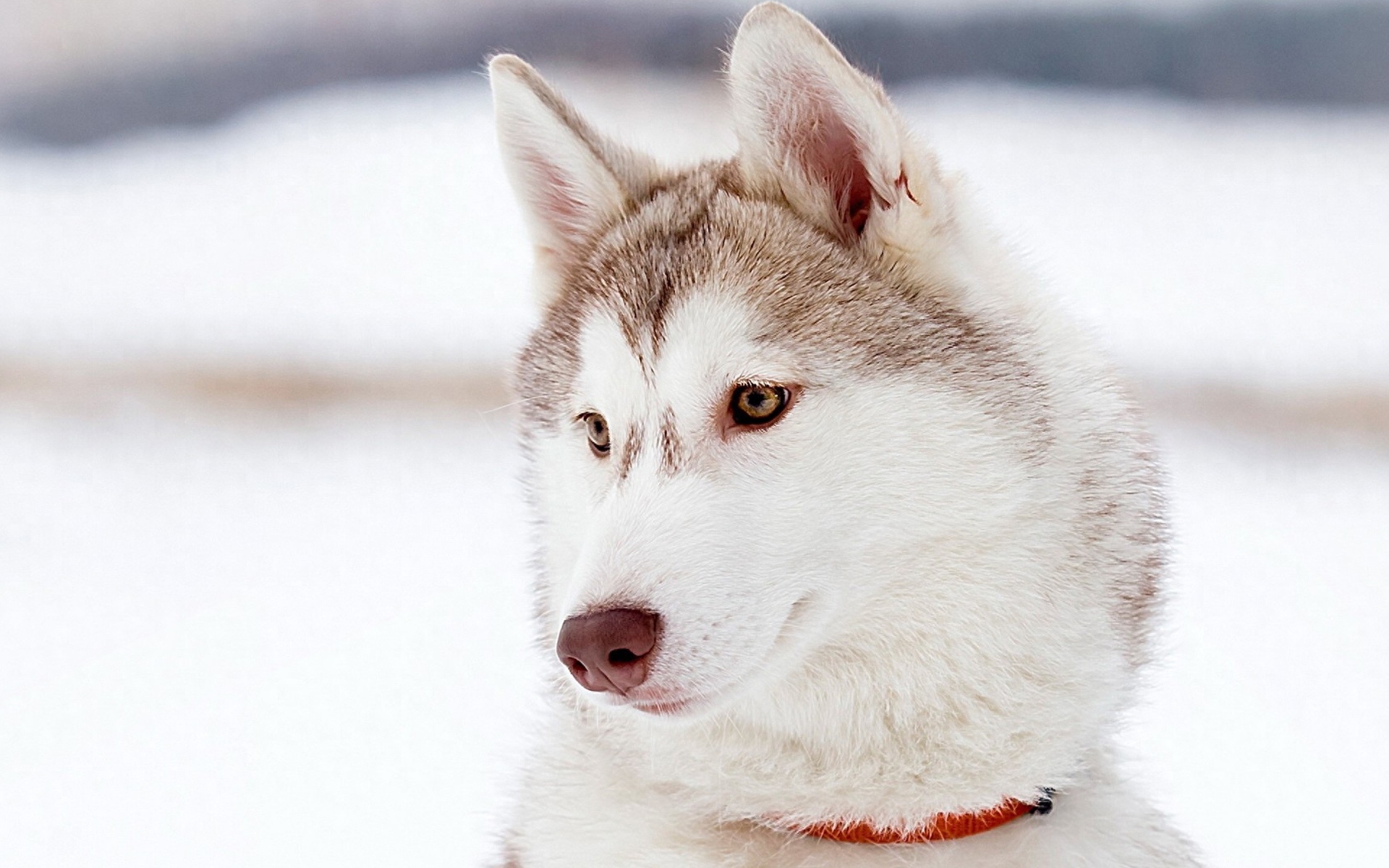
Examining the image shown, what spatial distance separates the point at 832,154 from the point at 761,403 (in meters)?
0.28

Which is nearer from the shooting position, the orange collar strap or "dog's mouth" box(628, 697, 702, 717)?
"dog's mouth" box(628, 697, 702, 717)

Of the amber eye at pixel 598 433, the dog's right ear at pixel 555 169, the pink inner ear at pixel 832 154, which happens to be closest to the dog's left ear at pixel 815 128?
the pink inner ear at pixel 832 154

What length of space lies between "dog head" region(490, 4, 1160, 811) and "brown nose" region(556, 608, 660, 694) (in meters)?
0.01

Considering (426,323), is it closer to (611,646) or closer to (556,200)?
(556,200)

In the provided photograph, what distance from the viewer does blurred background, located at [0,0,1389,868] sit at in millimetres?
2236

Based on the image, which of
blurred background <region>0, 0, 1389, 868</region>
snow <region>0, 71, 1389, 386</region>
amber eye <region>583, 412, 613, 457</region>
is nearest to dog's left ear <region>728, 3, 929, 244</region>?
amber eye <region>583, 412, 613, 457</region>

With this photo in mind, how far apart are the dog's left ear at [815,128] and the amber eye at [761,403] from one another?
205 mm

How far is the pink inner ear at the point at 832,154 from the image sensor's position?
1.11m

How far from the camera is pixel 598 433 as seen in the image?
1.17 meters

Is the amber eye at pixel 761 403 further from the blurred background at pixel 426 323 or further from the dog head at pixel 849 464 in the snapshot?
the blurred background at pixel 426 323

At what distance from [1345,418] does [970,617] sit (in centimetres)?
228

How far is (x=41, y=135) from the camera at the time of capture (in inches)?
117

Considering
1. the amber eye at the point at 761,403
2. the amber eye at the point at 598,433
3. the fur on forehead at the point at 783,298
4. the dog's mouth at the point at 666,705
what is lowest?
the dog's mouth at the point at 666,705

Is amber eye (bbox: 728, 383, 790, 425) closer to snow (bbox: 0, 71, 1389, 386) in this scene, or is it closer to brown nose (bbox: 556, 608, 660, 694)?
brown nose (bbox: 556, 608, 660, 694)
